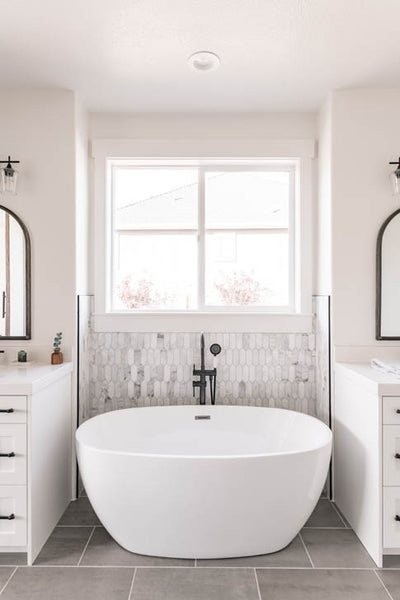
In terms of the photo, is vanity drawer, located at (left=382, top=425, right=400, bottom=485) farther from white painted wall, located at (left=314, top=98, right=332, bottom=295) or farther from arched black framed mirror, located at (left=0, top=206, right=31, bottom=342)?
arched black framed mirror, located at (left=0, top=206, right=31, bottom=342)

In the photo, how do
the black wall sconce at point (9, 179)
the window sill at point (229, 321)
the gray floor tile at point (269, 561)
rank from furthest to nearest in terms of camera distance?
the window sill at point (229, 321) → the black wall sconce at point (9, 179) → the gray floor tile at point (269, 561)

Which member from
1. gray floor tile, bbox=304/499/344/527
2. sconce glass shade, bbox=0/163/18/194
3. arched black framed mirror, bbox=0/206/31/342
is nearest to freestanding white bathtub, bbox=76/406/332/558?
gray floor tile, bbox=304/499/344/527

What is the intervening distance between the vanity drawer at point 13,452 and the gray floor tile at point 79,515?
594mm

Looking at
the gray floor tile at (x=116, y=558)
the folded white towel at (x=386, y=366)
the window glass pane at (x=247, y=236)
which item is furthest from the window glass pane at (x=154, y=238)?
the gray floor tile at (x=116, y=558)

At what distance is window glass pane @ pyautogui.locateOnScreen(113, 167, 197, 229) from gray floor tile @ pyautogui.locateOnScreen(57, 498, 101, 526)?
189 cm

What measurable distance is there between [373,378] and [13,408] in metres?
1.80

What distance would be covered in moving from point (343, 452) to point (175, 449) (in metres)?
1.05

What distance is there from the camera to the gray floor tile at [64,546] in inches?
89.6

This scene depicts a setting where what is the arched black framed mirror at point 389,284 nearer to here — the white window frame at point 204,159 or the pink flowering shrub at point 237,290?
the white window frame at point 204,159

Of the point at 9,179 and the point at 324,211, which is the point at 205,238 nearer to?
the point at 324,211

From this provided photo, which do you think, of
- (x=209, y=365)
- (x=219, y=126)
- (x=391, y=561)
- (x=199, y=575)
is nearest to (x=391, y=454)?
(x=391, y=561)

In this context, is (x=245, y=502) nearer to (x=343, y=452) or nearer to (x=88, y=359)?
(x=343, y=452)

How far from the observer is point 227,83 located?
279 cm

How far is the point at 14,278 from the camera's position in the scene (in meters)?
2.90
